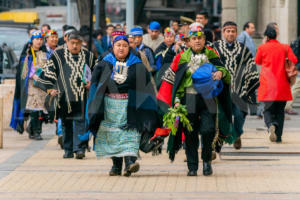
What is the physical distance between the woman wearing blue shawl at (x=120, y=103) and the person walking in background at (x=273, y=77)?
439 centimetres

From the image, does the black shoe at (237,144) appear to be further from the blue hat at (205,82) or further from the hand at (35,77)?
the hand at (35,77)

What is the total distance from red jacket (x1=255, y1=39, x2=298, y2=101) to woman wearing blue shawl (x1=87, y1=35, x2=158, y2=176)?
4444 mm

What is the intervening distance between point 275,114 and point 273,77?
0.60 metres

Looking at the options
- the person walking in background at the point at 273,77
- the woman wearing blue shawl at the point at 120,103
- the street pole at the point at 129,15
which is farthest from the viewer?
the street pole at the point at 129,15

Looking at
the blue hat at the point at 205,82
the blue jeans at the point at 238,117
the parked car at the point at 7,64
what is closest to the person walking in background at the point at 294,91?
the blue jeans at the point at 238,117

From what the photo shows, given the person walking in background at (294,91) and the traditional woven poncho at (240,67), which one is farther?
the person walking in background at (294,91)

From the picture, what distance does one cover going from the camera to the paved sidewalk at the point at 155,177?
30.1 feet

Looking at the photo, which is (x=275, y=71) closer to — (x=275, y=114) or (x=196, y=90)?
(x=275, y=114)

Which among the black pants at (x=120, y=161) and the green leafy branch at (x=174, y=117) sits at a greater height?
the green leafy branch at (x=174, y=117)

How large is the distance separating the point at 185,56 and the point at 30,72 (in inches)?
216

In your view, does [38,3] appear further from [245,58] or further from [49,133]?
[245,58]

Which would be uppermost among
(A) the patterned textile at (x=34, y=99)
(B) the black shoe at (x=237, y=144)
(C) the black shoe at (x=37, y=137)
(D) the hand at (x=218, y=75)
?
(D) the hand at (x=218, y=75)

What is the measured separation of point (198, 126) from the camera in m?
10.7

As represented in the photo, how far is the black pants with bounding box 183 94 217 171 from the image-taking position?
1053 cm
